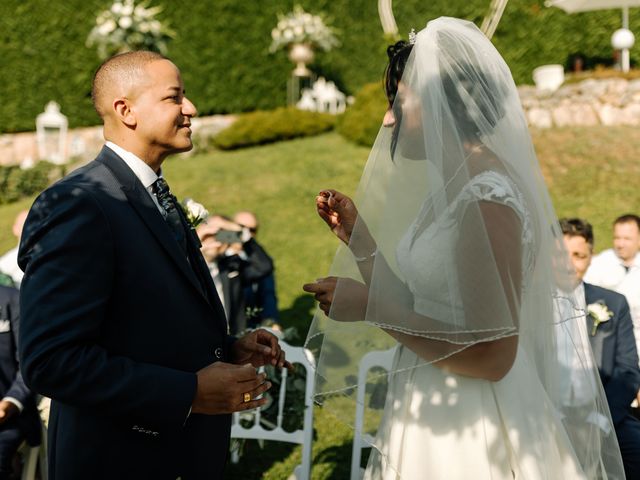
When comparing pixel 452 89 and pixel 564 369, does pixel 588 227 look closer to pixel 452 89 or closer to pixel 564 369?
pixel 564 369

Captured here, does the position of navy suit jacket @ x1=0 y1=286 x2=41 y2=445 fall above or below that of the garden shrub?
below

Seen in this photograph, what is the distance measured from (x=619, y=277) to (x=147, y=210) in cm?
488

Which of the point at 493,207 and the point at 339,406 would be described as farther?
the point at 339,406

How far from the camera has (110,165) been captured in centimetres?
214

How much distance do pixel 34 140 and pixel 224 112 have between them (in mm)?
4516

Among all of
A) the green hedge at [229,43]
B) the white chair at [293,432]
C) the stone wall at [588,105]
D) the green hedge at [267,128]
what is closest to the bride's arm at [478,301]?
the white chair at [293,432]

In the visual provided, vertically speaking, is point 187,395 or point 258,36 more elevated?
point 258,36

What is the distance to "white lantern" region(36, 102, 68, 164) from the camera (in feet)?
50.4

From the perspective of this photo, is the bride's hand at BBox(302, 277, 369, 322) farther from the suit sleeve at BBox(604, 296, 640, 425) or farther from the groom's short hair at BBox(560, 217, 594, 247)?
the groom's short hair at BBox(560, 217, 594, 247)

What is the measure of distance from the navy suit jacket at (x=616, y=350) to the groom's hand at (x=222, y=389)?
2933 millimetres

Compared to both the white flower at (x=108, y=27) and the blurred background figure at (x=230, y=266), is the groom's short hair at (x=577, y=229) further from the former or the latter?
the white flower at (x=108, y=27)

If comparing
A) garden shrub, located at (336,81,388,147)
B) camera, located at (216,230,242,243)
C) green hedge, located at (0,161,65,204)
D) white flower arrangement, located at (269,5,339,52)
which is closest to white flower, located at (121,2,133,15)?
green hedge, located at (0,161,65,204)

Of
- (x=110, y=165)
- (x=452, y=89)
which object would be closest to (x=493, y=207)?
(x=452, y=89)

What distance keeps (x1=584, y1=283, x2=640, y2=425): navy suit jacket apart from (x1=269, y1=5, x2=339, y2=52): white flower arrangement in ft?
42.7
